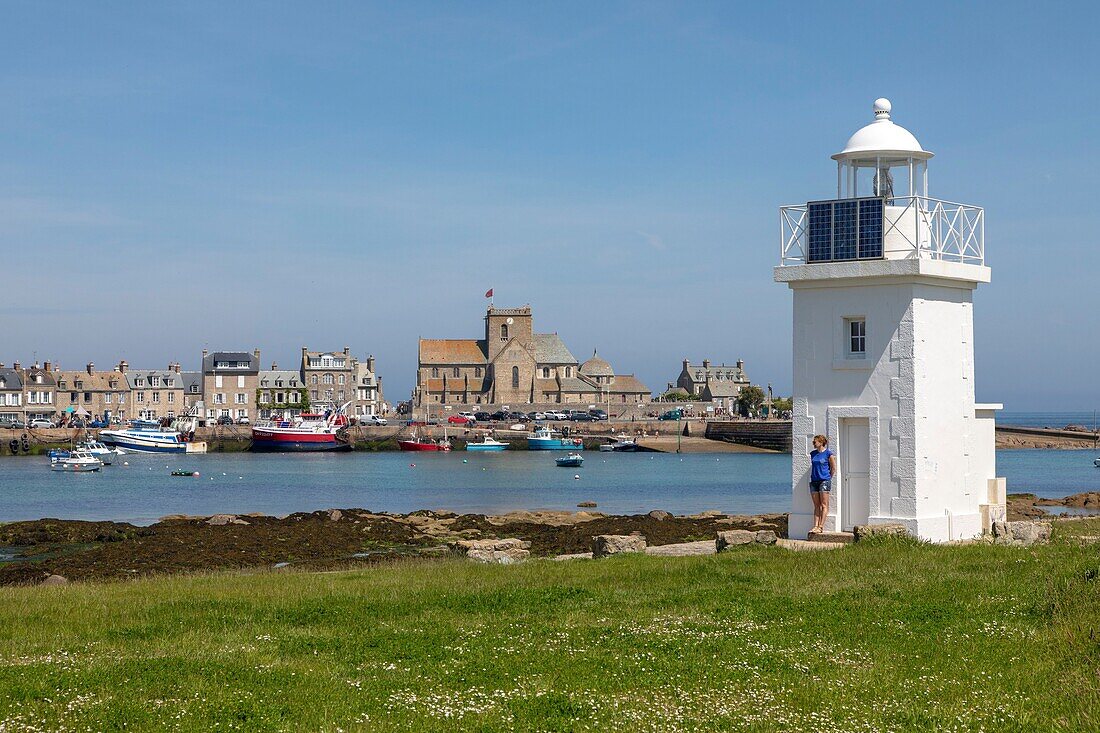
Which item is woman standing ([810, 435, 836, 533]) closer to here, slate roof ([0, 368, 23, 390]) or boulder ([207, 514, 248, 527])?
boulder ([207, 514, 248, 527])

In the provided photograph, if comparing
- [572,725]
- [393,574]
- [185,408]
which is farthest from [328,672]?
[185,408]

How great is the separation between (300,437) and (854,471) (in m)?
102

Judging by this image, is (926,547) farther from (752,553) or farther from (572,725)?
(572,725)

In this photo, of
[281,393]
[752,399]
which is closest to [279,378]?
[281,393]

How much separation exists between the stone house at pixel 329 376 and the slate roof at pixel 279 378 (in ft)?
11.3

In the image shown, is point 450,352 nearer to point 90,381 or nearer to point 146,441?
point 90,381

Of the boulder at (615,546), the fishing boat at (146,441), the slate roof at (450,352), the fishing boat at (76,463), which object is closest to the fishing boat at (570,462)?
the fishing boat at (76,463)

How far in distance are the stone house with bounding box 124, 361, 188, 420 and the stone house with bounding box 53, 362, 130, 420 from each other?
1.61m

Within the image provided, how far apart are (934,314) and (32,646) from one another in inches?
542

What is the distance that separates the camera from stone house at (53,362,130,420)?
461 ft

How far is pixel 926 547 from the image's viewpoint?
17.2m

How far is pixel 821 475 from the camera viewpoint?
19078 mm

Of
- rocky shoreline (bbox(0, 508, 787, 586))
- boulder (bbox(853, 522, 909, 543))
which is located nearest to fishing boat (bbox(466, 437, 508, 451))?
rocky shoreline (bbox(0, 508, 787, 586))

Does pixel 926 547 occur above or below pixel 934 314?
below
